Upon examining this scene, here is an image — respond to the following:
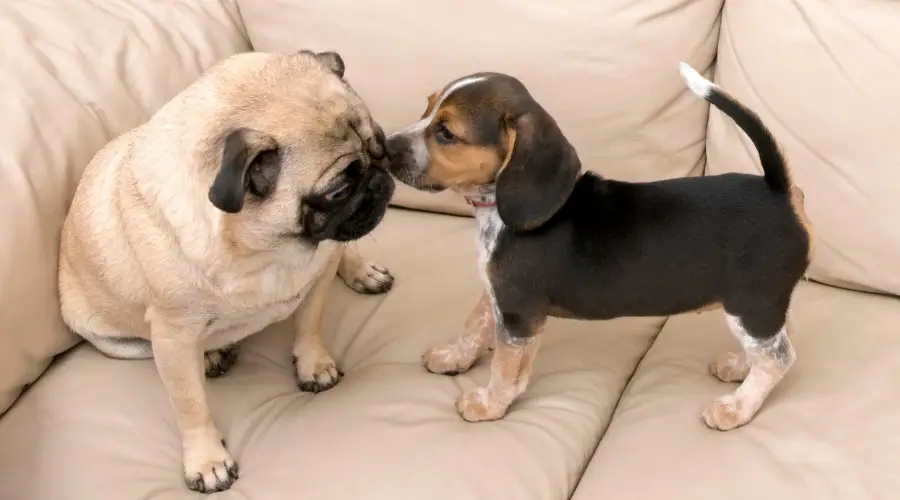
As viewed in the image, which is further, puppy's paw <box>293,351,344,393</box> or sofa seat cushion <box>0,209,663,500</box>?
puppy's paw <box>293,351,344,393</box>

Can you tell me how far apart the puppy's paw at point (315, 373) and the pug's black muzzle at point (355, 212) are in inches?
15.5

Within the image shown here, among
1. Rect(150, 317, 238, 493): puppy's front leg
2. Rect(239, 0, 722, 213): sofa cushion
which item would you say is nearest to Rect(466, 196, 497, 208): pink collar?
Rect(239, 0, 722, 213): sofa cushion

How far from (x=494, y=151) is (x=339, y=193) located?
0.29 m

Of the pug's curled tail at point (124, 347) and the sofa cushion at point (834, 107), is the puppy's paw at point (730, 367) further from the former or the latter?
the pug's curled tail at point (124, 347)

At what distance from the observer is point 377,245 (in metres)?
2.17

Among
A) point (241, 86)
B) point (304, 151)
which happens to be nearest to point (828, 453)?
point (304, 151)

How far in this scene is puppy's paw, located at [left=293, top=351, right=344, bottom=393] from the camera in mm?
1751

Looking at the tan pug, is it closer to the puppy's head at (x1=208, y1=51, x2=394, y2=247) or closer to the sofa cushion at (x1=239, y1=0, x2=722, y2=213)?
the puppy's head at (x1=208, y1=51, x2=394, y2=247)

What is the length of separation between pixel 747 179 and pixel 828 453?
1.76ft

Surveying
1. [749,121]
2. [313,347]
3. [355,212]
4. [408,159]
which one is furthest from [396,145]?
[749,121]

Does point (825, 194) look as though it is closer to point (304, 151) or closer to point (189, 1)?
point (304, 151)

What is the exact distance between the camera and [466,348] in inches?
69.3

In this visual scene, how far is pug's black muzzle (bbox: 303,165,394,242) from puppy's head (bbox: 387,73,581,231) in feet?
0.20

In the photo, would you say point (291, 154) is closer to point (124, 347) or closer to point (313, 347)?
point (313, 347)
